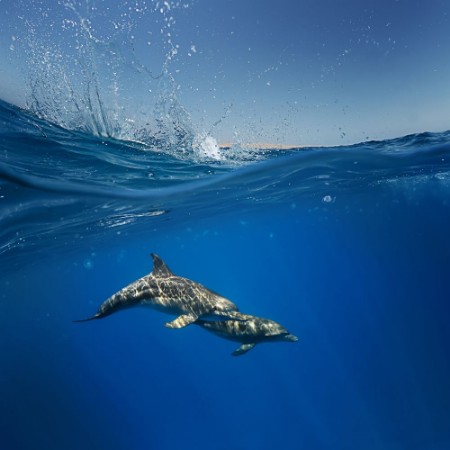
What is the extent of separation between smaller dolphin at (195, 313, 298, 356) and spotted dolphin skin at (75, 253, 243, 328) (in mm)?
705

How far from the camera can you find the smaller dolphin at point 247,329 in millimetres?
9609

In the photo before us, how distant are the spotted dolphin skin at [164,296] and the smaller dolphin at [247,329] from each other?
2.31 feet

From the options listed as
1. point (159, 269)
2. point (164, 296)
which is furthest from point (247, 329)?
point (159, 269)

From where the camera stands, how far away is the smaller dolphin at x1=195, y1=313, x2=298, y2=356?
9.61m

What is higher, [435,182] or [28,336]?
[435,182]

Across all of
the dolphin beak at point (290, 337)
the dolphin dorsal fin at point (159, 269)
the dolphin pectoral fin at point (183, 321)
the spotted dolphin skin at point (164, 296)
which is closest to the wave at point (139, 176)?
the dolphin dorsal fin at point (159, 269)

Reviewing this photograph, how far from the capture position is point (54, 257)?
29312mm

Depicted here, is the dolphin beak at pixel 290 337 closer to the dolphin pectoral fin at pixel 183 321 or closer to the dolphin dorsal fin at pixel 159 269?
the dolphin pectoral fin at pixel 183 321

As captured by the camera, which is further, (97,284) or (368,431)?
(97,284)

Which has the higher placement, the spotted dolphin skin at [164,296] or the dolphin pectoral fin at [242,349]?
the spotted dolphin skin at [164,296]

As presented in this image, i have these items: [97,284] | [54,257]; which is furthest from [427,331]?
[97,284]

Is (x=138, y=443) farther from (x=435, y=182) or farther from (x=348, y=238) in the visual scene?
(x=348, y=238)

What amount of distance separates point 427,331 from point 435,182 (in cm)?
1758

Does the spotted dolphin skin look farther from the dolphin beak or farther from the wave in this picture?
the wave
